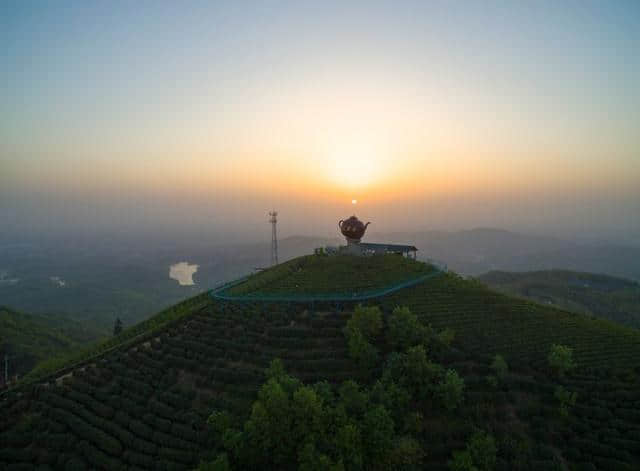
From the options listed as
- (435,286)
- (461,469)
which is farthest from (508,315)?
(461,469)

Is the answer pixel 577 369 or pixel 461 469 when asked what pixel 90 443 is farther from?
pixel 577 369

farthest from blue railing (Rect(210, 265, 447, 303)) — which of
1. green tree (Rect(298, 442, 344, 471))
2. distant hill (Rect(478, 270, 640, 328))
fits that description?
distant hill (Rect(478, 270, 640, 328))

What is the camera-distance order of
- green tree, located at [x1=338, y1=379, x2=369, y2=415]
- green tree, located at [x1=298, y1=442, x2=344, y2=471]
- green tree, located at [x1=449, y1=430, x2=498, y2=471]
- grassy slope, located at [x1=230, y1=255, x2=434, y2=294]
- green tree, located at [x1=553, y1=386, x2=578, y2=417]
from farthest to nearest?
grassy slope, located at [x1=230, y1=255, x2=434, y2=294]
green tree, located at [x1=553, y1=386, x2=578, y2=417]
green tree, located at [x1=338, y1=379, x2=369, y2=415]
green tree, located at [x1=449, y1=430, x2=498, y2=471]
green tree, located at [x1=298, y1=442, x2=344, y2=471]

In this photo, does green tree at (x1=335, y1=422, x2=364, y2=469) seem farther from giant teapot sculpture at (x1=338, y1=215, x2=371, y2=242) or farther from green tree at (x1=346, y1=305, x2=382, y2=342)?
giant teapot sculpture at (x1=338, y1=215, x2=371, y2=242)

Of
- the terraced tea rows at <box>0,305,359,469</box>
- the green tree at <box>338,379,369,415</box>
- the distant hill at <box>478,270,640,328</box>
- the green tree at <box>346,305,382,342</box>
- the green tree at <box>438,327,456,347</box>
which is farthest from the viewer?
the distant hill at <box>478,270,640,328</box>

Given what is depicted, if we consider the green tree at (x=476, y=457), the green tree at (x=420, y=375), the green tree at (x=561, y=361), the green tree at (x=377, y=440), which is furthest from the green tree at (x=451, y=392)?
the green tree at (x=561, y=361)

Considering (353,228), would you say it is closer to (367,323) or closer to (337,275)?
(337,275)
